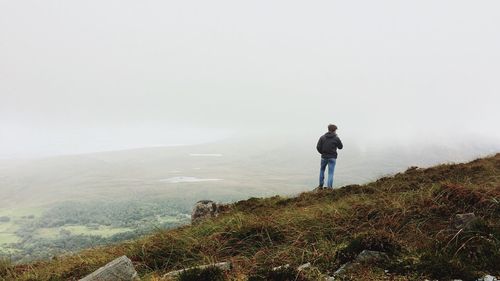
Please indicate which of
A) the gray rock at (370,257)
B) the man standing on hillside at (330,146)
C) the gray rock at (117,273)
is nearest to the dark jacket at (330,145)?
the man standing on hillside at (330,146)

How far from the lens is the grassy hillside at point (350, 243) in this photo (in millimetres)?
6363

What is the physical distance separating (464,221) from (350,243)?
7.34 feet

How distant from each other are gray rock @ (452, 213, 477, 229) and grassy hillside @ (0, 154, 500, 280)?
0.34 ft

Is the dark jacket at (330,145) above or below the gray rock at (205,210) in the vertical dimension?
above

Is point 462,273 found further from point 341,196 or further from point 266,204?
point 266,204

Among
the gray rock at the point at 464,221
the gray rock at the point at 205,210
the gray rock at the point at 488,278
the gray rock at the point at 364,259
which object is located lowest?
the gray rock at the point at 205,210

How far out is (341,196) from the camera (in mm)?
15523

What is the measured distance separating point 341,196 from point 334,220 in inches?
238

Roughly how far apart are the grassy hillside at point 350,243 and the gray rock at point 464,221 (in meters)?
0.11

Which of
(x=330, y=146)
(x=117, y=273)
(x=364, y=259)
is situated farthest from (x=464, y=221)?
(x=330, y=146)

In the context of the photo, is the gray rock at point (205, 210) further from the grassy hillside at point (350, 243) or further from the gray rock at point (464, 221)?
the gray rock at point (464, 221)

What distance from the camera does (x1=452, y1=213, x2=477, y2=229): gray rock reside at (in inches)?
293

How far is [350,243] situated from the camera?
24.3 ft

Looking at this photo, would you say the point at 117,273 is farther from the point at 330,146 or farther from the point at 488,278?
the point at 330,146
